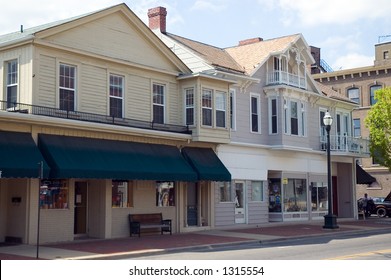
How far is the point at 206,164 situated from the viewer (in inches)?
1050

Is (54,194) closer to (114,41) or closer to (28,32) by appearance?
Result: (28,32)

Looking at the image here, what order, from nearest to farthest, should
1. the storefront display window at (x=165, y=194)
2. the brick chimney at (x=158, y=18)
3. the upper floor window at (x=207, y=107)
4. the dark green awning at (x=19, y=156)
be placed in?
the dark green awning at (x=19, y=156)
the storefront display window at (x=165, y=194)
the upper floor window at (x=207, y=107)
the brick chimney at (x=158, y=18)

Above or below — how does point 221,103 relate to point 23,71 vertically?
below

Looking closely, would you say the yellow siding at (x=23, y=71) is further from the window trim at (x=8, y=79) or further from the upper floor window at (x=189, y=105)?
the upper floor window at (x=189, y=105)

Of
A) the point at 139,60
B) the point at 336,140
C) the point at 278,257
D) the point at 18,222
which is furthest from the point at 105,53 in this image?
the point at 336,140

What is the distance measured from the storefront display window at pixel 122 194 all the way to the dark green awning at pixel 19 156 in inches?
179

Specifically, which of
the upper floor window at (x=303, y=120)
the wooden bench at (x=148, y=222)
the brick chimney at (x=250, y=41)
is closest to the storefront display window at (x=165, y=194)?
the wooden bench at (x=148, y=222)

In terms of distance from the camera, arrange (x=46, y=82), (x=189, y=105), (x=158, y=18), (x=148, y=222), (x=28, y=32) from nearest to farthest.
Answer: (x=46, y=82) < (x=28, y=32) < (x=148, y=222) < (x=189, y=105) < (x=158, y=18)

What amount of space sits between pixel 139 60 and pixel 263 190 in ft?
34.8

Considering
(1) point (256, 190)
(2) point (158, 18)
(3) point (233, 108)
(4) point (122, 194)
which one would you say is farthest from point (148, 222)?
(2) point (158, 18)

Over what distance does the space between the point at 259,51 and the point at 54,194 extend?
15.9m

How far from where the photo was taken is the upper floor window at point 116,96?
23.8 m

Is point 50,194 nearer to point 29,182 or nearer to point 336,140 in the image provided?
point 29,182

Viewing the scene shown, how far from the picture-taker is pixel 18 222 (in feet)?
67.4
